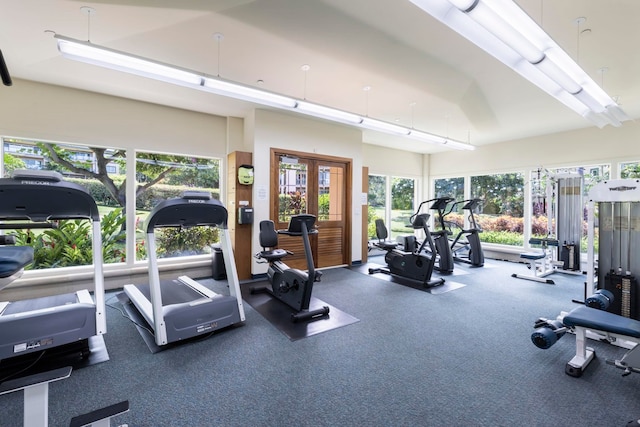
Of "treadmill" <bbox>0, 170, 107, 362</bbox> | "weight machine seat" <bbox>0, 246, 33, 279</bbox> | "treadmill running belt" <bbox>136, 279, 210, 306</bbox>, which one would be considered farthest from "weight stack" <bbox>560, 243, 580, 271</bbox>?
"weight machine seat" <bbox>0, 246, 33, 279</bbox>

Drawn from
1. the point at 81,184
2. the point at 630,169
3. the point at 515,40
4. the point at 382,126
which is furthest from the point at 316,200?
the point at 630,169

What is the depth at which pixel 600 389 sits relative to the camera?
2.15 metres

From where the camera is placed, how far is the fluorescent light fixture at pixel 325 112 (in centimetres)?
393

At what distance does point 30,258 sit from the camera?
8.52 ft

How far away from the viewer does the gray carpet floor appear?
6.16 ft

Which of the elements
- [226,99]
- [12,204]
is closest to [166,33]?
[226,99]

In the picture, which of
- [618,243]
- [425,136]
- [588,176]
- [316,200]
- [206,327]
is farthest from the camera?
[588,176]

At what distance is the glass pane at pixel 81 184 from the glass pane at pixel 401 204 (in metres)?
6.50

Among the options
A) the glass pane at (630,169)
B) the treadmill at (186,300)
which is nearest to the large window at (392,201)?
the glass pane at (630,169)

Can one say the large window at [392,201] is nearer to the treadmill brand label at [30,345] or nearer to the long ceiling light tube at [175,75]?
the long ceiling light tube at [175,75]

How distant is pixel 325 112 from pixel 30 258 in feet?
11.9

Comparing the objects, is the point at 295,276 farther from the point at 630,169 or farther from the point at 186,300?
the point at 630,169

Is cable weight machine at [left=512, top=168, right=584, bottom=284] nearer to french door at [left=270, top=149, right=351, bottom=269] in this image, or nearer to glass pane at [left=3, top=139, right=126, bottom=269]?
french door at [left=270, top=149, right=351, bottom=269]

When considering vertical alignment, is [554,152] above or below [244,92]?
below
